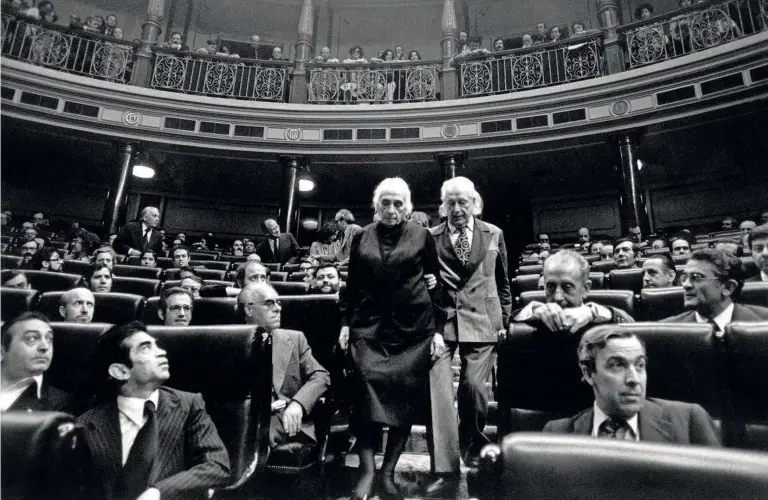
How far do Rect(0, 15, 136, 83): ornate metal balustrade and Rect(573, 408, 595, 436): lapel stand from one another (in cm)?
771

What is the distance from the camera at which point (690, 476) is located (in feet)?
1.89

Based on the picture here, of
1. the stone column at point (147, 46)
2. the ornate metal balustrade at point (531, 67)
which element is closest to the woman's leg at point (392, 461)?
the ornate metal balustrade at point (531, 67)

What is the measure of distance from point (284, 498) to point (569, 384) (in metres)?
1.04

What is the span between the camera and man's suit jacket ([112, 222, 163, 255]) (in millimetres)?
4902

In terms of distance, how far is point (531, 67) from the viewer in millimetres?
6863

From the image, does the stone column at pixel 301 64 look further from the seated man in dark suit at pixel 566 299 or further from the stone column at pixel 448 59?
the seated man in dark suit at pixel 566 299

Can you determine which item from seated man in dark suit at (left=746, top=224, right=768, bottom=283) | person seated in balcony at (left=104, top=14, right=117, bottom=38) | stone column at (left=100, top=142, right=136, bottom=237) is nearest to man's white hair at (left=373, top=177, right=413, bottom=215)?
seated man in dark suit at (left=746, top=224, right=768, bottom=283)

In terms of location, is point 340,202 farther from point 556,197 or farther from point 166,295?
point 166,295

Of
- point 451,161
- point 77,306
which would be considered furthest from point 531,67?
point 77,306

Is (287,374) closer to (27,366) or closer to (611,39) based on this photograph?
(27,366)

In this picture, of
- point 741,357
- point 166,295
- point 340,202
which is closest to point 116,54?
point 340,202

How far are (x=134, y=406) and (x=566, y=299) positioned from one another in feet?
4.25

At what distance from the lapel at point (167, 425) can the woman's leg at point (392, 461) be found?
0.67 m

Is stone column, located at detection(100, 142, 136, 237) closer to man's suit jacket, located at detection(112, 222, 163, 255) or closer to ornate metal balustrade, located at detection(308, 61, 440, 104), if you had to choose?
man's suit jacket, located at detection(112, 222, 163, 255)
